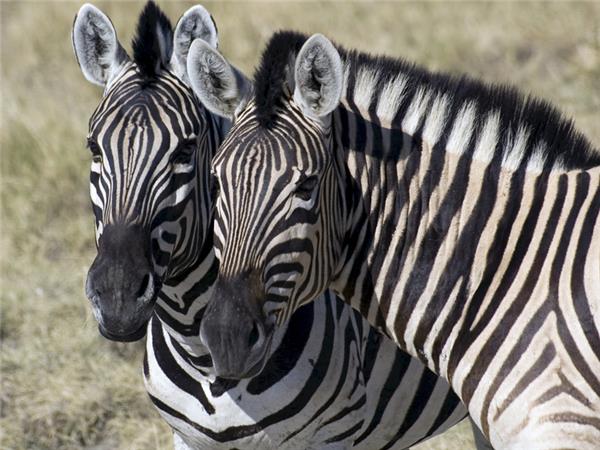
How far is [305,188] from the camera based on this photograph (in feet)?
12.1

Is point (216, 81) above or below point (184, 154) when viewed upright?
above

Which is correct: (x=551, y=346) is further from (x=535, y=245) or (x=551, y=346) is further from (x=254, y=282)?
(x=254, y=282)

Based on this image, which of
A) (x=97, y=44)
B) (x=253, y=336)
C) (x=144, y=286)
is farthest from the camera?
(x=97, y=44)

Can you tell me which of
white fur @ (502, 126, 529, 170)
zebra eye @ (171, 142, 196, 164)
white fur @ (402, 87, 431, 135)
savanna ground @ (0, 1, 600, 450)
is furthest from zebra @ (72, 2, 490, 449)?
savanna ground @ (0, 1, 600, 450)

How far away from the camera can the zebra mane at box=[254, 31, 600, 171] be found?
385 cm

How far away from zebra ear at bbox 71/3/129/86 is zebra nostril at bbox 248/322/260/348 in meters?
1.46

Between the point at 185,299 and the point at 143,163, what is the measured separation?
623mm

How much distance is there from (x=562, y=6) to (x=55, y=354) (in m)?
7.50

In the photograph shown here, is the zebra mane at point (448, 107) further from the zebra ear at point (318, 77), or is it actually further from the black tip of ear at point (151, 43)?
the black tip of ear at point (151, 43)

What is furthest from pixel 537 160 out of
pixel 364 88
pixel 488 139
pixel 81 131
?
pixel 81 131

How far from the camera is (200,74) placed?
3.96 meters

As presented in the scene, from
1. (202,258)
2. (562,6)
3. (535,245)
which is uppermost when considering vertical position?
(562,6)

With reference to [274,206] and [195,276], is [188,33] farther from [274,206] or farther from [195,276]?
[274,206]

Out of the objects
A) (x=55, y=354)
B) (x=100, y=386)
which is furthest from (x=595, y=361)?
(x=55, y=354)
